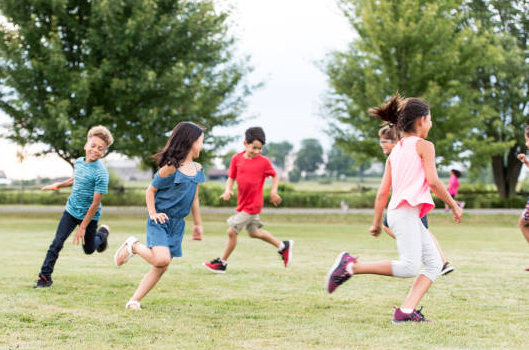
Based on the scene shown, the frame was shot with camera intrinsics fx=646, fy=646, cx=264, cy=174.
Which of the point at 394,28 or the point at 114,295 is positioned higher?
the point at 394,28

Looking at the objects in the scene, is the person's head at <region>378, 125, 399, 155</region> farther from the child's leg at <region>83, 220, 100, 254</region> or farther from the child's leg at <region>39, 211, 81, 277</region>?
the child's leg at <region>39, 211, 81, 277</region>

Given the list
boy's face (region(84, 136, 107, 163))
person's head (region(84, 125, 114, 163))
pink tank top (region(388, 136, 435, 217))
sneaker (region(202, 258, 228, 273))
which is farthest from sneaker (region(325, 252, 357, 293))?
sneaker (region(202, 258, 228, 273))

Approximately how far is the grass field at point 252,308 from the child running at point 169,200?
1.37ft

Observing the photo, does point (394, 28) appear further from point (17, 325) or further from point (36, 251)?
point (17, 325)

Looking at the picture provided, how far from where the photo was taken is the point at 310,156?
5492 inches

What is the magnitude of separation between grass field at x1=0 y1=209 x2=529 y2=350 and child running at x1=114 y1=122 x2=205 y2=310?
0.42 meters

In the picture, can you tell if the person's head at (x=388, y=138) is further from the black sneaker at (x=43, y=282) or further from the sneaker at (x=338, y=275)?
the black sneaker at (x=43, y=282)

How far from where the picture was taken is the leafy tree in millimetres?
139500

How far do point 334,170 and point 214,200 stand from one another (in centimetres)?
7767

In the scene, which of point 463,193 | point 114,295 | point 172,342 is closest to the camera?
point 172,342

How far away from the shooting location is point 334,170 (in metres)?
111

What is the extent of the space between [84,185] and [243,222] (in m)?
2.55

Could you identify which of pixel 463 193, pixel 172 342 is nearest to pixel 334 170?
pixel 463 193

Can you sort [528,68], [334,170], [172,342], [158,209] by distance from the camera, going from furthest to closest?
[334,170], [528,68], [158,209], [172,342]
